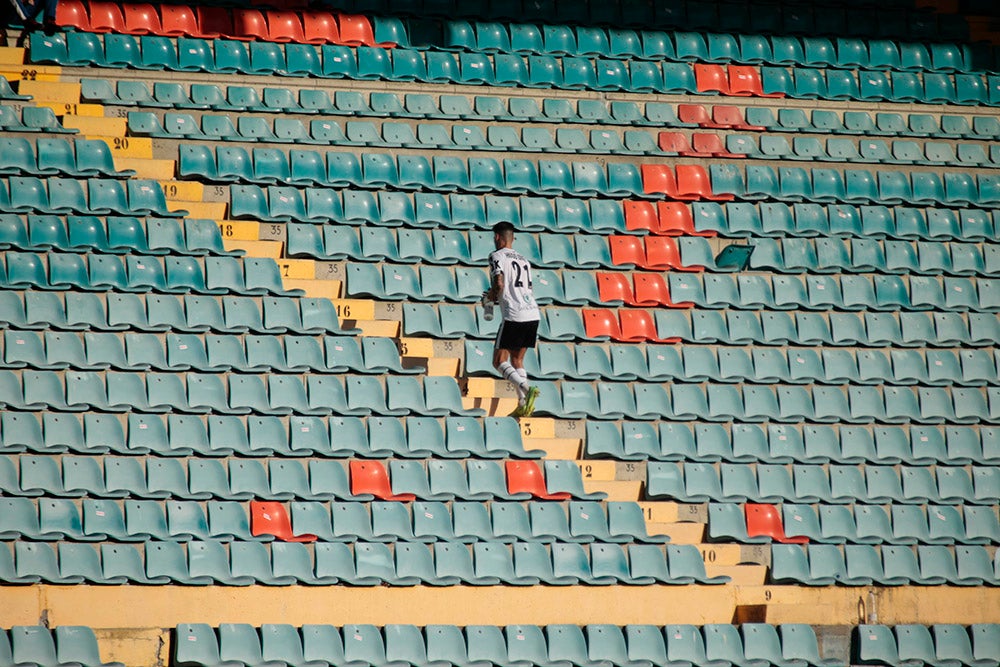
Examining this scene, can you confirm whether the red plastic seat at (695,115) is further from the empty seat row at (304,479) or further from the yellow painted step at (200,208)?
the yellow painted step at (200,208)

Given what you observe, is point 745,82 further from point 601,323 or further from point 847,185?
point 601,323

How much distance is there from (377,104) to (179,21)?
1838 millimetres

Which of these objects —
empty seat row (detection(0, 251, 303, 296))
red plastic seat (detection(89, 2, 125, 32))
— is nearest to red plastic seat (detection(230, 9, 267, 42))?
red plastic seat (detection(89, 2, 125, 32))

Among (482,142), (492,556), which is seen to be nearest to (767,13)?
(482,142)

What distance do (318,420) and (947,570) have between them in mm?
4748

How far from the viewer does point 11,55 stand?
38.6 ft

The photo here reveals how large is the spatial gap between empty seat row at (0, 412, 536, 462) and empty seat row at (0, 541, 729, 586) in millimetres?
Answer: 543

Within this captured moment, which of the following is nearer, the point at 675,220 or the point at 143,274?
the point at 143,274

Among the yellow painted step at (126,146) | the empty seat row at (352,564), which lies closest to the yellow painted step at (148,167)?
the yellow painted step at (126,146)

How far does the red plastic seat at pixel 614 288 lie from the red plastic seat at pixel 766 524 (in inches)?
76.0

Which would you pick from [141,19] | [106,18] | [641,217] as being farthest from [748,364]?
[106,18]

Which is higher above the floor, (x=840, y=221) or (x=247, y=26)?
(x=247, y=26)

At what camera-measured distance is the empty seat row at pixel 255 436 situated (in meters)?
9.77

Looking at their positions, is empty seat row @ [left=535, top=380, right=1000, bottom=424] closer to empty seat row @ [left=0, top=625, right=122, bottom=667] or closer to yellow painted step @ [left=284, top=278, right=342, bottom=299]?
yellow painted step @ [left=284, top=278, right=342, bottom=299]
